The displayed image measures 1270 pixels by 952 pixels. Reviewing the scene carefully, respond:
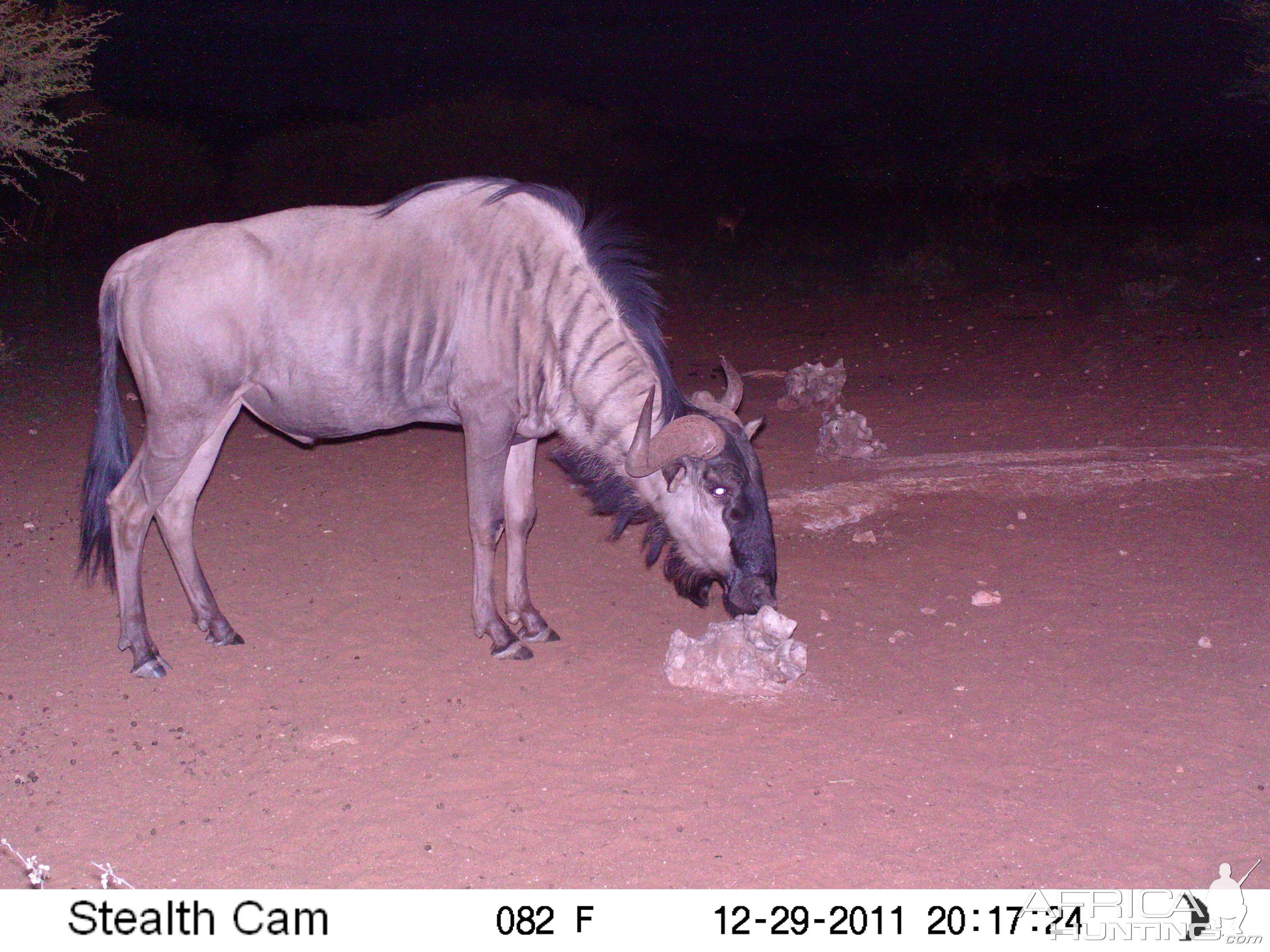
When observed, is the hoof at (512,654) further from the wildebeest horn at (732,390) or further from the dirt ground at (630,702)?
the wildebeest horn at (732,390)

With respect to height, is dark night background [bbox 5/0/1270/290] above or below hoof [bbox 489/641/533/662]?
above

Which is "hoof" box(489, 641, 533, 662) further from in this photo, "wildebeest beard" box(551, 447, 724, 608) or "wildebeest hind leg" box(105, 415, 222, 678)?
"wildebeest hind leg" box(105, 415, 222, 678)

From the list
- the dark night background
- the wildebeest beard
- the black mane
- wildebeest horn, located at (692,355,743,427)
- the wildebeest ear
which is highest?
the dark night background

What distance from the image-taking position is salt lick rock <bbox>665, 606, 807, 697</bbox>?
4.33 metres

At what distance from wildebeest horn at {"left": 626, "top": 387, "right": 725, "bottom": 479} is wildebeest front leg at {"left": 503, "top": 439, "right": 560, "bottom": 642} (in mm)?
869

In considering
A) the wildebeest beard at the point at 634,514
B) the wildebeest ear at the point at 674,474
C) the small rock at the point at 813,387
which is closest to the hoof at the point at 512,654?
the wildebeest beard at the point at 634,514

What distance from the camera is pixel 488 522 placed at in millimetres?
4820

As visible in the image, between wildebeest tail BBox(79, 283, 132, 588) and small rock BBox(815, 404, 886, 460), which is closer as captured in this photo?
wildebeest tail BBox(79, 283, 132, 588)

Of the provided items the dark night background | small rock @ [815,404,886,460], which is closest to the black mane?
small rock @ [815,404,886,460]

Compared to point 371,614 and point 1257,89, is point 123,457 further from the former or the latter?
point 1257,89

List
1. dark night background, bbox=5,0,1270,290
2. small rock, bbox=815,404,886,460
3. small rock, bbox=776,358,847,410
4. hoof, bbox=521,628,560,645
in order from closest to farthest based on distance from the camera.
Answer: hoof, bbox=521,628,560,645, small rock, bbox=815,404,886,460, small rock, bbox=776,358,847,410, dark night background, bbox=5,0,1270,290

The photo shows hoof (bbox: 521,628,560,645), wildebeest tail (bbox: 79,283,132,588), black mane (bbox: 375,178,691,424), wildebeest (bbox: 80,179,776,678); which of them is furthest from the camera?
hoof (bbox: 521,628,560,645)

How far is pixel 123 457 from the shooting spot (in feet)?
15.8

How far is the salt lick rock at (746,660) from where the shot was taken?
4.33 meters
